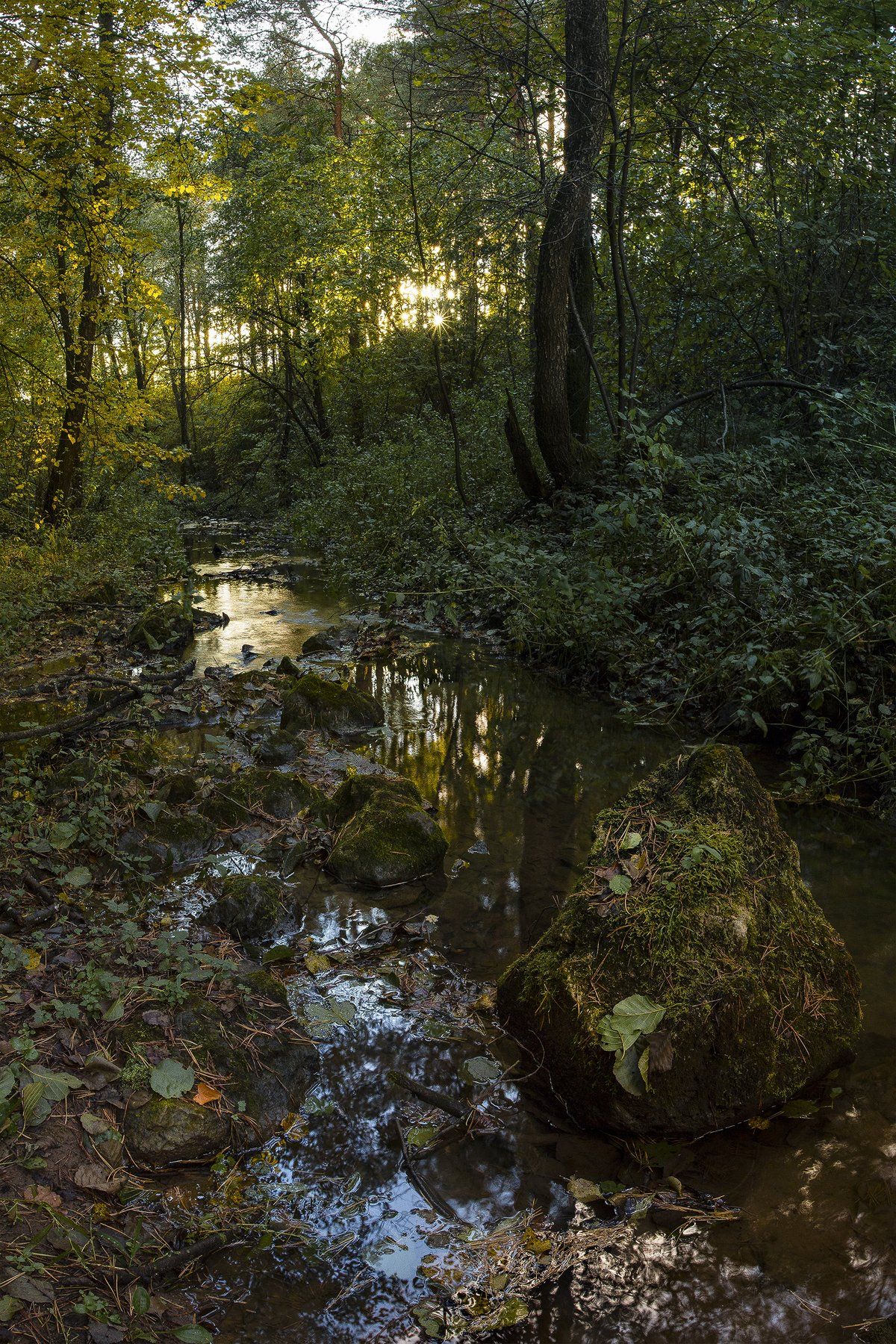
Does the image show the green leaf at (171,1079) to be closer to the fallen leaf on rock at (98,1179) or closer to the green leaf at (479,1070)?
the fallen leaf on rock at (98,1179)

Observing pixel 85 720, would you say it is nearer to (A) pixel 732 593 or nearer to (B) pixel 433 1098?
(B) pixel 433 1098

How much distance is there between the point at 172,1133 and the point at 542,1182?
125 cm

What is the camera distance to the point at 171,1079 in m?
2.96

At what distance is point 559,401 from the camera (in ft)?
38.2

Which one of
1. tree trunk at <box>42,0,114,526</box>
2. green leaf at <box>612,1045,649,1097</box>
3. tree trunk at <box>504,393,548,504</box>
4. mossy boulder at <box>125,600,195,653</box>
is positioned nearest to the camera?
green leaf at <box>612,1045,649,1097</box>

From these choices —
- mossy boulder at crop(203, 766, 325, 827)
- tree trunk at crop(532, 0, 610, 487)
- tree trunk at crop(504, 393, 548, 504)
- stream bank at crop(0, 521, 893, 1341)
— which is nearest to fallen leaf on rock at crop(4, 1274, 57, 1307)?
stream bank at crop(0, 521, 893, 1341)

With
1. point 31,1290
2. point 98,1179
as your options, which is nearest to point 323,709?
point 98,1179

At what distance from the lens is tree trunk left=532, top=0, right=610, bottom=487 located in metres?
10.4

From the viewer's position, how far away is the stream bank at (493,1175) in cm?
249

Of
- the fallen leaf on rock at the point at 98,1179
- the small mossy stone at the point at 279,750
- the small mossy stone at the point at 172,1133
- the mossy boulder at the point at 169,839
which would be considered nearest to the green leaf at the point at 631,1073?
the small mossy stone at the point at 172,1133

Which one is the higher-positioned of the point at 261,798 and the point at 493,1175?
the point at 261,798

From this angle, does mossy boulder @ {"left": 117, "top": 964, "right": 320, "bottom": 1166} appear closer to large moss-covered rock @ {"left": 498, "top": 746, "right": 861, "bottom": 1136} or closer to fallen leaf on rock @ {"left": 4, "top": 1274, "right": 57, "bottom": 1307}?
fallen leaf on rock @ {"left": 4, "top": 1274, "right": 57, "bottom": 1307}

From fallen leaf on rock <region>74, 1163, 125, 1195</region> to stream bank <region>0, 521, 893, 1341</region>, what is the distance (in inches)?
6.8

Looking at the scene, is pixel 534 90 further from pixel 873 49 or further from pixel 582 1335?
pixel 582 1335
